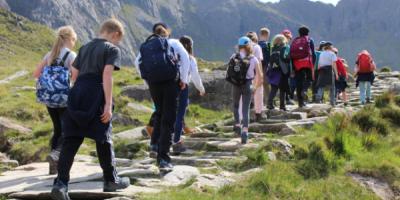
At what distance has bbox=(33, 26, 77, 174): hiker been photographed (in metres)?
8.92

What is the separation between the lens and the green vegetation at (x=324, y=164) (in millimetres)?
8039

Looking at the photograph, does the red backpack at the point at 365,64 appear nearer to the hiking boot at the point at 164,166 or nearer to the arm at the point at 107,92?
the hiking boot at the point at 164,166

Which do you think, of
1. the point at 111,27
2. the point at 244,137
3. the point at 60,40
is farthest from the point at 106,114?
the point at 244,137

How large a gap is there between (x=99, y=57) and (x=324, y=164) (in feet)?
13.7

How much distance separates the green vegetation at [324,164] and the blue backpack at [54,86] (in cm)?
254

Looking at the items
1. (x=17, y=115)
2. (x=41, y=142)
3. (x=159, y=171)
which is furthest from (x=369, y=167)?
(x=17, y=115)

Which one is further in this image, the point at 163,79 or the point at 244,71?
the point at 244,71

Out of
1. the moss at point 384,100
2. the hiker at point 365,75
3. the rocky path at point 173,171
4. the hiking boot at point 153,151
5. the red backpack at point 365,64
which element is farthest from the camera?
the red backpack at point 365,64

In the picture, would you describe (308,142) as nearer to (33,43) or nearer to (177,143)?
(177,143)

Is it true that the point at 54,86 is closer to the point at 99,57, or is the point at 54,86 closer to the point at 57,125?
the point at 57,125

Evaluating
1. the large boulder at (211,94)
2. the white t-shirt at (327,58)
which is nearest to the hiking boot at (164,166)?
the white t-shirt at (327,58)

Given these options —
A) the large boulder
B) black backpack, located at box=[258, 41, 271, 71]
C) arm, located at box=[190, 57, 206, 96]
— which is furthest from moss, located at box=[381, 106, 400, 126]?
the large boulder

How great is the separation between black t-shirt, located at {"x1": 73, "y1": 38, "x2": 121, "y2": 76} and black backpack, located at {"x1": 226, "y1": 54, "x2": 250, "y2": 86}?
4.80 m

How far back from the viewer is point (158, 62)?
346 inches
